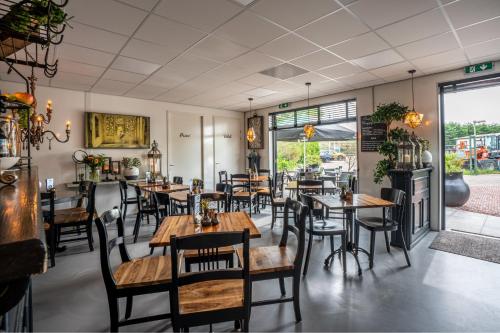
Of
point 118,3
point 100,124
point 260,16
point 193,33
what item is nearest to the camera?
point 118,3

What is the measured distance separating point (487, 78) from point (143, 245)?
244 inches

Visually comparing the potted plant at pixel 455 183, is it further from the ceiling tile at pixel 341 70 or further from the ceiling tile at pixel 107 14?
the ceiling tile at pixel 107 14

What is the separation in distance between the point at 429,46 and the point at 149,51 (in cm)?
380

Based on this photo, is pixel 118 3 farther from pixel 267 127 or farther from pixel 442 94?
pixel 267 127

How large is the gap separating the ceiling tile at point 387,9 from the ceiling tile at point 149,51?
7.67 feet

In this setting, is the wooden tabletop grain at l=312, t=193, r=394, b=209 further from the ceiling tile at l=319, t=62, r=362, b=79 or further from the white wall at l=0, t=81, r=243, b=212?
the white wall at l=0, t=81, r=243, b=212

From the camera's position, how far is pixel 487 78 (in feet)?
14.3

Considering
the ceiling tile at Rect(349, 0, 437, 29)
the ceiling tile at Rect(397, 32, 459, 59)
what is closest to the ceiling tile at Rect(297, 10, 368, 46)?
the ceiling tile at Rect(349, 0, 437, 29)

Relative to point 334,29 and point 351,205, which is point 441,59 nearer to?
point 334,29

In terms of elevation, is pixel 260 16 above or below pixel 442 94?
above

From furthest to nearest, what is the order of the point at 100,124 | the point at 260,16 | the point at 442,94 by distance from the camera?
the point at 100,124 → the point at 442,94 → the point at 260,16

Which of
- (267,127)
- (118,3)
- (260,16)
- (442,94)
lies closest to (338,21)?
(260,16)

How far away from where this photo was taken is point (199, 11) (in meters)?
2.68

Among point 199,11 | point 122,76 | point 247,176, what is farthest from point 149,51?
point 247,176
